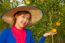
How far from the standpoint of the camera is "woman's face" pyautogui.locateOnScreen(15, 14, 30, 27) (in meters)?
3.63

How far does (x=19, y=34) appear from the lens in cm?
367

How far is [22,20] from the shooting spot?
3648 mm

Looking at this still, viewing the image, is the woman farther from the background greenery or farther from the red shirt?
the background greenery

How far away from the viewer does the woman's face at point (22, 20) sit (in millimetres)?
3635

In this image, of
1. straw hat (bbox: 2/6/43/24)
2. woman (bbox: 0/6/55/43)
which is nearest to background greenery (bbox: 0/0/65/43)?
straw hat (bbox: 2/6/43/24)

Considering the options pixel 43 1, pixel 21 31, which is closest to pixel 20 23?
pixel 21 31

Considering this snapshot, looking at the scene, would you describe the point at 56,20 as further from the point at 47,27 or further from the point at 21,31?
the point at 21,31

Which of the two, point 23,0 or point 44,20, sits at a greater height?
point 23,0

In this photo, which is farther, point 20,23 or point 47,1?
point 47,1

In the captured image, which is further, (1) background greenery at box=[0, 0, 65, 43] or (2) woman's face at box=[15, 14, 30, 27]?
(1) background greenery at box=[0, 0, 65, 43]

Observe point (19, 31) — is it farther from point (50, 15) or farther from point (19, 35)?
point (50, 15)

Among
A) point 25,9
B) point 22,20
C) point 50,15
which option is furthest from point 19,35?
Result: point 50,15

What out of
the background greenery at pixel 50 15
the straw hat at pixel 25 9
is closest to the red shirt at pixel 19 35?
the straw hat at pixel 25 9

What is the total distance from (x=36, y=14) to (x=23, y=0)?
179 cm
